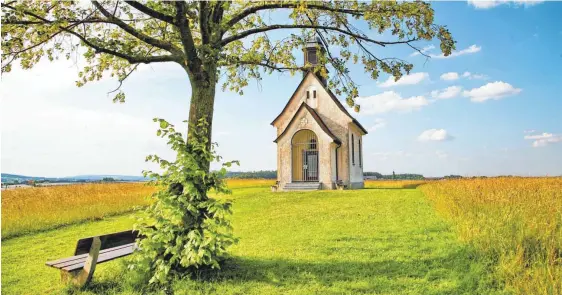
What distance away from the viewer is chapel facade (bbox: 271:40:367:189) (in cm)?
2534

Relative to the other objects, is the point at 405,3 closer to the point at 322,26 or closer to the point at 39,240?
the point at 322,26

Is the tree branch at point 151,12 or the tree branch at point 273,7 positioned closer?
the tree branch at point 151,12

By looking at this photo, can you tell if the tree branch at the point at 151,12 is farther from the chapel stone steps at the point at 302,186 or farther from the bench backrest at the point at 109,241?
the chapel stone steps at the point at 302,186

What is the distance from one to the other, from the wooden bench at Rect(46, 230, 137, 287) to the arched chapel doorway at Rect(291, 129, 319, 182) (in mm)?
19690

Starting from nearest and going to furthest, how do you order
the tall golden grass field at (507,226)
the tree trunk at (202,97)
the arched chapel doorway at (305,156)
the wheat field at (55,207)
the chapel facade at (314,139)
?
the tall golden grass field at (507,226)
the tree trunk at (202,97)
the wheat field at (55,207)
the chapel facade at (314,139)
the arched chapel doorway at (305,156)

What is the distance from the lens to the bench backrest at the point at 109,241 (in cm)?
639

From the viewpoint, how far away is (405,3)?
8.52 meters

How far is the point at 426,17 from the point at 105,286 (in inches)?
322

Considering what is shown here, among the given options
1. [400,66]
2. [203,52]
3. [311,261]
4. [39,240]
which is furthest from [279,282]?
[39,240]

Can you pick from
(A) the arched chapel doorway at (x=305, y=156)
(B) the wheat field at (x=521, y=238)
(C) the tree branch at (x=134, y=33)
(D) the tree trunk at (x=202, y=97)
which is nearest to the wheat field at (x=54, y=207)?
(D) the tree trunk at (x=202, y=97)

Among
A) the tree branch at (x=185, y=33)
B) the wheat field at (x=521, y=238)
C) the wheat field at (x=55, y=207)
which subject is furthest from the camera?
the wheat field at (x=55, y=207)

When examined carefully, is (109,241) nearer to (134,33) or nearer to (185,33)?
(185,33)

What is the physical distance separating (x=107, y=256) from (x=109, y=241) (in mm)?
346

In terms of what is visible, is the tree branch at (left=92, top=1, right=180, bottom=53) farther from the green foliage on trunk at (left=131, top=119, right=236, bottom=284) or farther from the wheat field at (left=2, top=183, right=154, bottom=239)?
the wheat field at (left=2, top=183, right=154, bottom=239)
